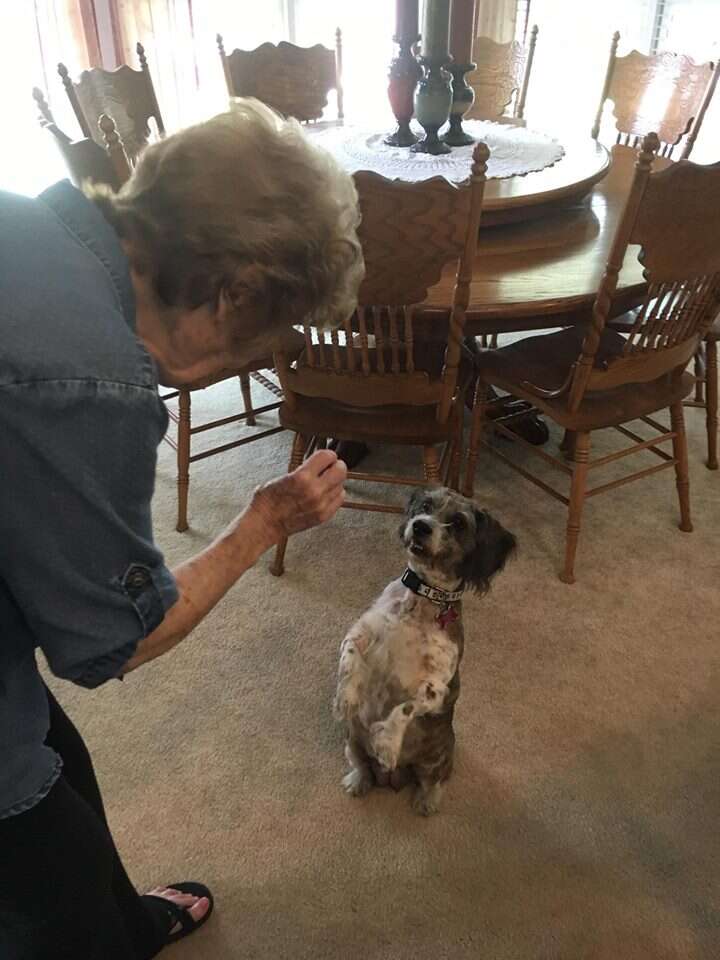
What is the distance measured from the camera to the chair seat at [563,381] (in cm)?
199

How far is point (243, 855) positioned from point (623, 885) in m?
0.72

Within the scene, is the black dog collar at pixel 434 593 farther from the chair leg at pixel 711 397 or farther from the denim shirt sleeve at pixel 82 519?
the chair leg at pixel 711 397

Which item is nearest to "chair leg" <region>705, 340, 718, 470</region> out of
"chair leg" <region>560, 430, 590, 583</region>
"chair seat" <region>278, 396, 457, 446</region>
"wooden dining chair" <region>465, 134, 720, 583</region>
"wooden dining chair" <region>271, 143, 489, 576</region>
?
"wooden dining chair" <region>465, 134, 720, 583</region>

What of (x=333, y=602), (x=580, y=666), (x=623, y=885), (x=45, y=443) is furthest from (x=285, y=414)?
(x=45, y=443)

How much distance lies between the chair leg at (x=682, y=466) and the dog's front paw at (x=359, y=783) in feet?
4.14

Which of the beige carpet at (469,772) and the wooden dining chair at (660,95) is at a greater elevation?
the wooden dining chair at (660,95)

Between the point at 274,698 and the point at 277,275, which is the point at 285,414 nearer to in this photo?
the point at 274,698

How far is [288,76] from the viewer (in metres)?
2.98

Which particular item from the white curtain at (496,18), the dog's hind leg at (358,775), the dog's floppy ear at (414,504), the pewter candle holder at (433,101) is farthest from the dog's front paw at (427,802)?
the white curtain at (496,18)

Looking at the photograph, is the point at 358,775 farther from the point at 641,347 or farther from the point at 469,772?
the point at 641,347

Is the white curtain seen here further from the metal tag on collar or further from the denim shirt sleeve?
the denim shirt sleeve

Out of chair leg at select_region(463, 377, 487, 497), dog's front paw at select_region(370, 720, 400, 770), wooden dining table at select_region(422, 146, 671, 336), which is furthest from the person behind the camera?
chair leg at select_region(463, 377, 487, 497)

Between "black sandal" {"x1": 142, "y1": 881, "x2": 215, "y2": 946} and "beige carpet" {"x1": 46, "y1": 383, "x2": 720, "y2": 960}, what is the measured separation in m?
0.02

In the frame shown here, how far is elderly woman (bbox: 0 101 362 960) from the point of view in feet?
2.03
